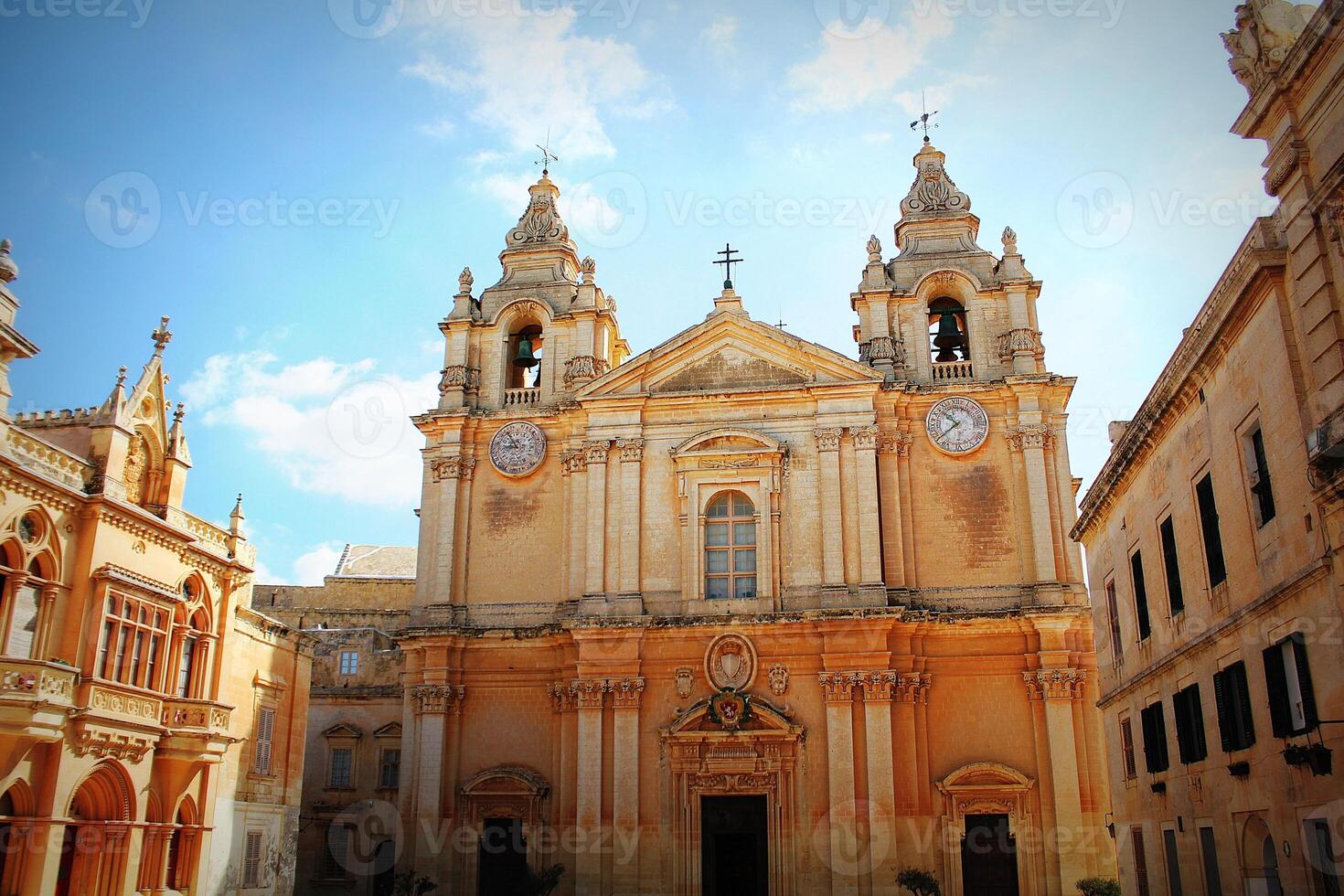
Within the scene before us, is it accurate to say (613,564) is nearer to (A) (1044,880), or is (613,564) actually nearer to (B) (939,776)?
(B) (939,776)

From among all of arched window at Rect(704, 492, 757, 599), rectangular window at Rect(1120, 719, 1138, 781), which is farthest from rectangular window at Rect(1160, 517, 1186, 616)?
arched window at Rect(704, 492, 757, 599)

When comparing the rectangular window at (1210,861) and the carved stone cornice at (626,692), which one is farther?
the carved stone cornice at (626,692)

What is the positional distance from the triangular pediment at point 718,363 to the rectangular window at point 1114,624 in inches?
392

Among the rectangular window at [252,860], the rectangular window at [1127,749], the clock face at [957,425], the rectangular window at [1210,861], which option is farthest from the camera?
the clock face at [957,425]

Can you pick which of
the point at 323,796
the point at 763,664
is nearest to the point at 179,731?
the point at 763,664

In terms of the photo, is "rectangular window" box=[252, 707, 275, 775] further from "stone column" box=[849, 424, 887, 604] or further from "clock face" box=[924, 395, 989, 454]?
"clock face" box=[924, 395, 989, 454]

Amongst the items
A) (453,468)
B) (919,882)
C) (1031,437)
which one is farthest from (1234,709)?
(453,468)

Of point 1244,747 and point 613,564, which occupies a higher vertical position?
point 613,564

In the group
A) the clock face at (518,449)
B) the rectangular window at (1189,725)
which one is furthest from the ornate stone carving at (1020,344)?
the rectangular window at (1189,725)

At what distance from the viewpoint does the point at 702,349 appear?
32094 mm

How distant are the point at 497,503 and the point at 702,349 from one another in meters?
7.15

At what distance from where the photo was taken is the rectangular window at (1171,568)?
19688 mm

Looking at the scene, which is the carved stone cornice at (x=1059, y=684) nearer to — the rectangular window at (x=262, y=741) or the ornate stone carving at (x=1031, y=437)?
the ornate stone carving at (x=1031, y=437)

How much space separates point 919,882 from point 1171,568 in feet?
33.2
